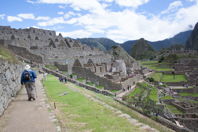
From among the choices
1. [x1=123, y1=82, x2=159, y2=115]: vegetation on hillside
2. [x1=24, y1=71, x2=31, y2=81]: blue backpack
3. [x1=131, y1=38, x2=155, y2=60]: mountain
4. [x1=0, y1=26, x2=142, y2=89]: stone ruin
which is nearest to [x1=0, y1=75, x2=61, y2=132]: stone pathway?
[x1=24, y1=71, x2=31, y2=81]: blue backpack

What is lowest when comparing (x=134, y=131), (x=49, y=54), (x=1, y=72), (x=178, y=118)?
(x=178, y=118)

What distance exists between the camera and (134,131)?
20.5ft

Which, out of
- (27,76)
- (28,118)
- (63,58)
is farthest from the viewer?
(63,58)

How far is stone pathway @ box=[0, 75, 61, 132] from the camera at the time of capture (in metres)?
6.12

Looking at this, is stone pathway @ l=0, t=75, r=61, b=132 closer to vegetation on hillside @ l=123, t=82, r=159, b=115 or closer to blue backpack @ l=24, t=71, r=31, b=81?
blue backpack @ l=24, t=71, r=31, b=81

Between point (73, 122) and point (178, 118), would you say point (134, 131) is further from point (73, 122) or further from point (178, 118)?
point (178, 118)

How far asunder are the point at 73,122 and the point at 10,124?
1.94 m

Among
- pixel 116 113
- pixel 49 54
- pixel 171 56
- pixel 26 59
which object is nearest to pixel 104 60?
pixel 49 54

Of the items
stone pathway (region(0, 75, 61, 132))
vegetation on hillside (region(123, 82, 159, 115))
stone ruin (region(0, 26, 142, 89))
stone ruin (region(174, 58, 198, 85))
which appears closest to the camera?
stone pathway (region(0, 75, 61, 132))

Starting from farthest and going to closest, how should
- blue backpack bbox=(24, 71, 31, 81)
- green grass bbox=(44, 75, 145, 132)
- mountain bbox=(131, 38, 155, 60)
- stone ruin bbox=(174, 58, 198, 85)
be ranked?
mountain bbox=(131, 38, 155, 60) < stone ruin bbox=(174, 58, 198, 85) < blue backpack bbox=(24, 71, 31, 81) < green grass bbox=(44, 75, 145, 132)

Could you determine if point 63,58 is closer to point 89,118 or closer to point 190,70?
point 89,118

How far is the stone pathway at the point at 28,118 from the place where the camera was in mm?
6117

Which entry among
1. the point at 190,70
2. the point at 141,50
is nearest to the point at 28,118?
the point at 190,70

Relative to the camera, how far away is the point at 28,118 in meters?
7.11
